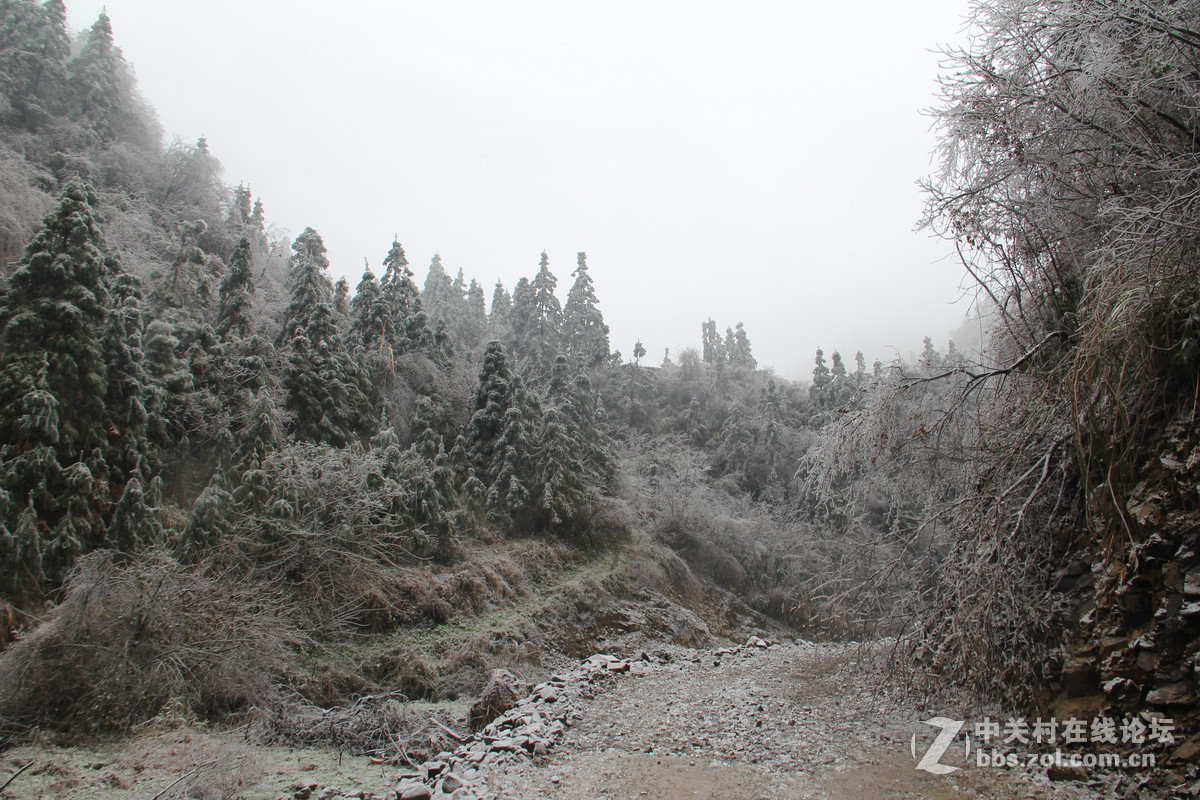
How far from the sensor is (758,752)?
6.80 m

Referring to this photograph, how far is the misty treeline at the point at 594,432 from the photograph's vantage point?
486 cm

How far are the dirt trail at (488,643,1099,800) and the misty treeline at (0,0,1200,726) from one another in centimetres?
102

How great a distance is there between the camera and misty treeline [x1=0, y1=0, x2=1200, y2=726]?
191 inches

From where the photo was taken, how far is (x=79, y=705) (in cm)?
707

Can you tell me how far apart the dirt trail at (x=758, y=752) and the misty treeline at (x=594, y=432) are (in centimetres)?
102

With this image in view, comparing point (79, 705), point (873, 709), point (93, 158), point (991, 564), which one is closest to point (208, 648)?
point (79, 705)

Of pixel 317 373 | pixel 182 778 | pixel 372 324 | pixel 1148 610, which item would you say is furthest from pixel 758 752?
pixel 372 324

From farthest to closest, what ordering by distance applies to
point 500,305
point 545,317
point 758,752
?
point 500,305
point 545,317
point 758,752

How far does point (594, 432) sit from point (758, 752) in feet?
67.2

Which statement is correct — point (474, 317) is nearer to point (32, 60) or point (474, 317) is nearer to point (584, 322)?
point (584, 322)

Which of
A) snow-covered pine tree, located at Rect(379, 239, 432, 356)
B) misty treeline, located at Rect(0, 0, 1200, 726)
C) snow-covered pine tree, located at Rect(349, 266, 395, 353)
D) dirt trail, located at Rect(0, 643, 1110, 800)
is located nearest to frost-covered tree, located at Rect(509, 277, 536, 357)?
snow-covered pine tree, located at Rect(379, 239, 432, 356)

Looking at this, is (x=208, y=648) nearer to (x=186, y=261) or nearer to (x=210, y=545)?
(x=210, y=545)

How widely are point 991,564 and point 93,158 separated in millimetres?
40597

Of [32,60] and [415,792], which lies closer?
[415,792]
